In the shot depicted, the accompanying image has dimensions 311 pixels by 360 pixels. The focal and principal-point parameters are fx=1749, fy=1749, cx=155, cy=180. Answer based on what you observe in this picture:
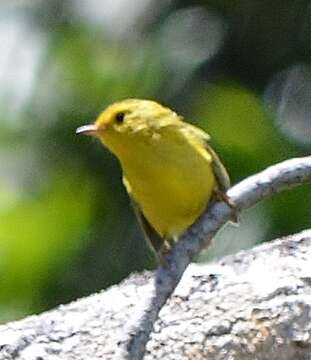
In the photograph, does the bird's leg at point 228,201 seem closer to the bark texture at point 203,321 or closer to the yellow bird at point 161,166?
the yellow bird at point 161,166

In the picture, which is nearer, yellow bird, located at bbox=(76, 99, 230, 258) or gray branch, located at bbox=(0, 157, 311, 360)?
gray branch, located at bbox=(0, 157, 311, 360)

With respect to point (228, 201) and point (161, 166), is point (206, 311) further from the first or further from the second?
point (161, 166)

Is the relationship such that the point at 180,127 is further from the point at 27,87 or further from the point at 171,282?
the point at 27,87

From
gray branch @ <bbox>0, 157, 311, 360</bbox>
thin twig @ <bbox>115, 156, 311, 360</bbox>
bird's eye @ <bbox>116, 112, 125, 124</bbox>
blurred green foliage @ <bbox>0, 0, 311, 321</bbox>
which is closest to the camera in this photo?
thin twig @ <bbox>115, 156, 311, 360</bbox>

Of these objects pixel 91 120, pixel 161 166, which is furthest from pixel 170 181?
pixel 91 120

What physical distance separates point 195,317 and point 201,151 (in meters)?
0.33

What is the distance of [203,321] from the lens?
2705 millimetres

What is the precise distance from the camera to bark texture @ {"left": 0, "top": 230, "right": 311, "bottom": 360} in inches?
105

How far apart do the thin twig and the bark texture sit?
6 cm

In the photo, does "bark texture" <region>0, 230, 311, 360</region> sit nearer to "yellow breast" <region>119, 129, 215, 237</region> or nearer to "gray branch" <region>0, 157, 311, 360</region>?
"gray branch" <region>0, 157, 311, 360</region>

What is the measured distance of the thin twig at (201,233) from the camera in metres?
2.47

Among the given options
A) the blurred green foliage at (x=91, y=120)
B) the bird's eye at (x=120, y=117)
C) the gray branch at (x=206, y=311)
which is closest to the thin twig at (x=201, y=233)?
the gray branch at (x=206, y=311)

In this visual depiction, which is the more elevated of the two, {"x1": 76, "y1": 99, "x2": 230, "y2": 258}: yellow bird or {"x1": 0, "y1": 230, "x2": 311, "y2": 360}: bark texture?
→ {"x1": 76, "y1": 99, "x2": 230, "y2": 258}: yellow bird

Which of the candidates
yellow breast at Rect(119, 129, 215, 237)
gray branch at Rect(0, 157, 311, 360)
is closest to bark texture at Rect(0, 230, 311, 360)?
gray branch at Rect(0, 157, 311, 360)
